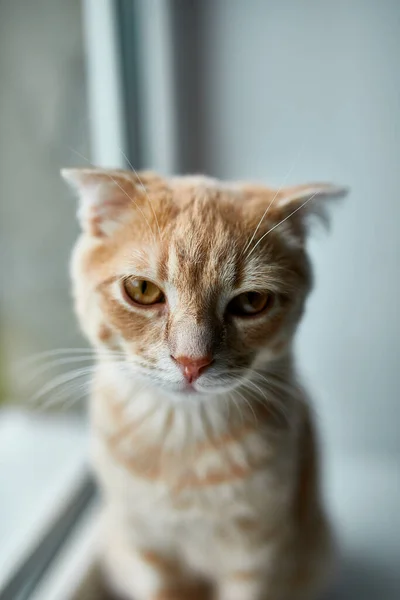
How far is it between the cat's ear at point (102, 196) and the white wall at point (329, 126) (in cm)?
45

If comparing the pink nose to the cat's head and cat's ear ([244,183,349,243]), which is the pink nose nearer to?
the cat's head

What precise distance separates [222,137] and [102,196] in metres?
0.57

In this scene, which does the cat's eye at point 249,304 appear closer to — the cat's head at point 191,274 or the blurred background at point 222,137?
the cat's head at point 191,274

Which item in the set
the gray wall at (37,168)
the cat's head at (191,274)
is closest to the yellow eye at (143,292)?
the cat's head at (191,274)

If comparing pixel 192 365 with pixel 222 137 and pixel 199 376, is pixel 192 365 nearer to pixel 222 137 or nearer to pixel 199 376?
pixel 199 376

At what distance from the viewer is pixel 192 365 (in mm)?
699

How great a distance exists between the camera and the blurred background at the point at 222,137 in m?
1.08

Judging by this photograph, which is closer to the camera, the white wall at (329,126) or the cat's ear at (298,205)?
the cat's ear at (298,205)

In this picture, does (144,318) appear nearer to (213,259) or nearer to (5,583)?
(213,259)

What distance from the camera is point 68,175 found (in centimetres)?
74

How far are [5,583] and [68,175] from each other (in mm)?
670

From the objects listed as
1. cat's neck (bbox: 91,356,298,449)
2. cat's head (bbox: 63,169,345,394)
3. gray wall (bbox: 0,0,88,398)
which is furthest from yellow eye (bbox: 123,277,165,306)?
gray wall (bbox: 0,0,88,398)

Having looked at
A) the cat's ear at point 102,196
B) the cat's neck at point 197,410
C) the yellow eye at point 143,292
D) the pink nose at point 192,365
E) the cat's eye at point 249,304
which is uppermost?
the cat's ear at point 102,196

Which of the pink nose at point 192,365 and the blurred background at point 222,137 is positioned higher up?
the blurred background at point 222,137
